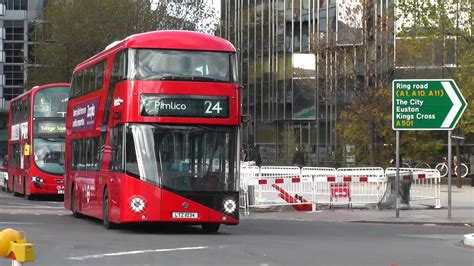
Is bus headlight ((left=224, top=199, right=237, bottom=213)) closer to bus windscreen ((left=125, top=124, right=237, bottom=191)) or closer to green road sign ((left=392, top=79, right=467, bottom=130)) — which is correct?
bus windscreen ((left=125, top=124, right=237, bottom=191))

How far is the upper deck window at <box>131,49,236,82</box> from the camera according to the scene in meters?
17.9

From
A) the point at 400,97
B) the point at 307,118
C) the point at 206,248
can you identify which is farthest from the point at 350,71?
the point at 206,248

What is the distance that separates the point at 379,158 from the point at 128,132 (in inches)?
1249

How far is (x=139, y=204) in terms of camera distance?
17.8 metres

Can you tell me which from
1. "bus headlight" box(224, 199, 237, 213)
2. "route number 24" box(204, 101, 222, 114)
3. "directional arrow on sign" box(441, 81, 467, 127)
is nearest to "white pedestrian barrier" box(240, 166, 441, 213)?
"directional arrow on sign" box(441, 81, 467, 127)

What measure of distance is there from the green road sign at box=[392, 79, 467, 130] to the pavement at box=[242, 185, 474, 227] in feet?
8.36

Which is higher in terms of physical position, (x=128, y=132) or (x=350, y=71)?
(x=350, y=71)

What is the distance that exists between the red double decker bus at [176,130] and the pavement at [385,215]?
23.7 feet

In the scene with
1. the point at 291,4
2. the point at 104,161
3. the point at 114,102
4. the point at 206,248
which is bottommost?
the point at 206,248

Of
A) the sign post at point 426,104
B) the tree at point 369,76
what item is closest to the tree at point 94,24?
the tree at point 369,76

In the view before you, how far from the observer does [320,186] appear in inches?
1091

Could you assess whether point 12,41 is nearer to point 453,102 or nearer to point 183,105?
point 453,102

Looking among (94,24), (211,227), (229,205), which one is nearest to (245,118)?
(229,205)

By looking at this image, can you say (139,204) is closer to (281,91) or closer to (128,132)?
(128,132)
